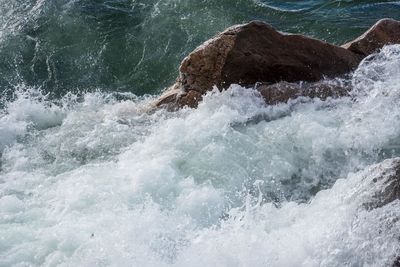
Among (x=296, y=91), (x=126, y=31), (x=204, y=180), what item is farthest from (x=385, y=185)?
(x=126, y=31)

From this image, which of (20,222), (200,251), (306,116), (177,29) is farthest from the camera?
(177,29)

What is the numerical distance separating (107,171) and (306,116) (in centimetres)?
228

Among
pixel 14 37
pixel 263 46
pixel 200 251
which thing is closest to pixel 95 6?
pixel 14 37

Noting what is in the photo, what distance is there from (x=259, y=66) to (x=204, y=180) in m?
1.89

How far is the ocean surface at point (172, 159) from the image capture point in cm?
494

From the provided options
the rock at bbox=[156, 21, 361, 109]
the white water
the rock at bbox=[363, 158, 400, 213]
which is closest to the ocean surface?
the white water

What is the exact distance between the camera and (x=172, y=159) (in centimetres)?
634

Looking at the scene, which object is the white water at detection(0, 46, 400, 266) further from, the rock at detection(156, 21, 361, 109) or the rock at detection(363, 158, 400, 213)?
the rock at detection(156, 21, 361, 109)

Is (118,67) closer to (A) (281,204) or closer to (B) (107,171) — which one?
(B) (107,171)

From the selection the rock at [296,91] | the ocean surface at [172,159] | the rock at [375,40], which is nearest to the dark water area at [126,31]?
the ocean surface at [172,159]

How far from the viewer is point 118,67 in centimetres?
931

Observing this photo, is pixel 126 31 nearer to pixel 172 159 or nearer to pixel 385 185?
pixel 172 159

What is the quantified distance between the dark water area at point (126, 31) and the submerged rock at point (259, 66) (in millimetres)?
1576

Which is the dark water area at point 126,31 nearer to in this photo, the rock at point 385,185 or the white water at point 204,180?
the white water at point 204,180
